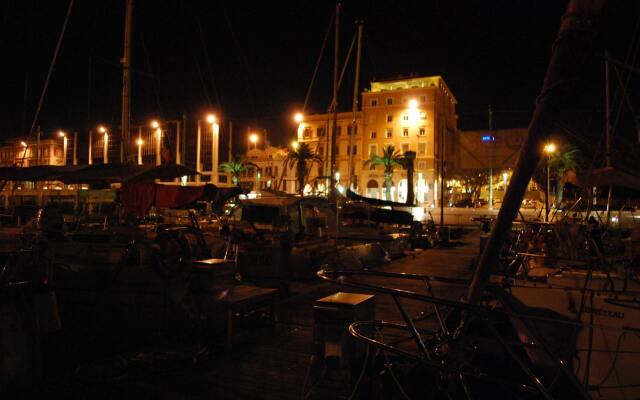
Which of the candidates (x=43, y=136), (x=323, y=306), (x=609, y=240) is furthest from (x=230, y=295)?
(x=43, y=136)

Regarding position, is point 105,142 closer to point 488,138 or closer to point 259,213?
point 259,213

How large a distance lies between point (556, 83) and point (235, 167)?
5942 cm

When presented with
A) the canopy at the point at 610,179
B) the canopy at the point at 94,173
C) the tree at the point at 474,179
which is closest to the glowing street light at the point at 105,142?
the tree at the point at 474,179

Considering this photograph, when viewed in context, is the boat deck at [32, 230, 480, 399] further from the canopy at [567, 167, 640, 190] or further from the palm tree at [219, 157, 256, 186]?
the palm tree at [219, 157, 256, 186]

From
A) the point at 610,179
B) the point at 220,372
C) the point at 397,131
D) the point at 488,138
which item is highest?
the point at 397,131

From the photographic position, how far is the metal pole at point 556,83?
3342 mm

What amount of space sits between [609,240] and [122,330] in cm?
1085

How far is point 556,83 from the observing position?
11.2 feet

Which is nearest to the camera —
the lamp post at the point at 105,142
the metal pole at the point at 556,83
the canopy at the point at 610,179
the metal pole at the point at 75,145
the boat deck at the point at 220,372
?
the metal pole at the point at 556,83

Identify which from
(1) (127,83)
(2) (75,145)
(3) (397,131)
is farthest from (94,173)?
(2) (75,145)

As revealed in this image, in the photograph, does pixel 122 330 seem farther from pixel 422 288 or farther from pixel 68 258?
pixel 422 288

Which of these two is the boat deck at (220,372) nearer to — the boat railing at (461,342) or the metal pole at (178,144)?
the boat railing at (461,342)

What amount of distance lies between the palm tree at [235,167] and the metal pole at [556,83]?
188ft

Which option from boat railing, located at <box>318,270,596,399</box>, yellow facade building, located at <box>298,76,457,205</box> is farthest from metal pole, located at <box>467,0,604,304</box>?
yellow facade building, located at <box>298,76,457,205</box>
